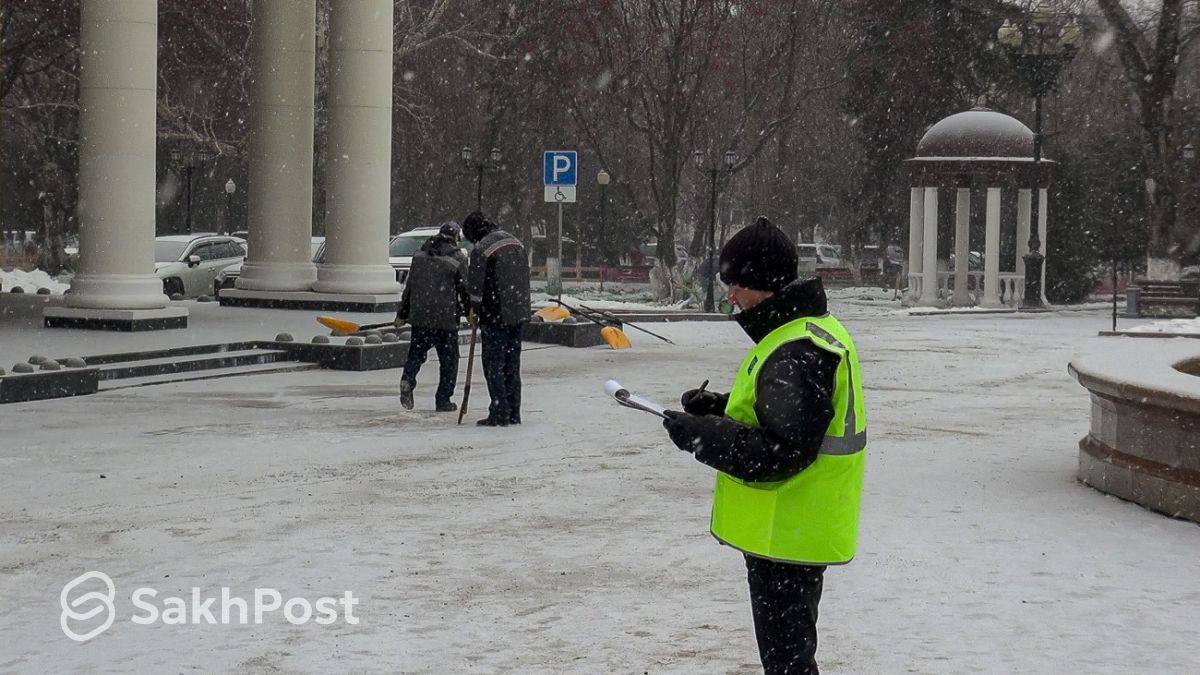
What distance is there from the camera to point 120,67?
72.1 ft

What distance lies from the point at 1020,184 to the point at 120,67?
25057mm

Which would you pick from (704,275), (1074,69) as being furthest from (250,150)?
(1074,69)

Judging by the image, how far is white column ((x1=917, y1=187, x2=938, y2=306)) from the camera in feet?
135

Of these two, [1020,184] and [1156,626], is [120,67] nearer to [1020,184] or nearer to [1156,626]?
[1156,626]

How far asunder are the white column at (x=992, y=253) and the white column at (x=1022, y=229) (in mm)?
1051

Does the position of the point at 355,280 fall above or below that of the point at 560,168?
below

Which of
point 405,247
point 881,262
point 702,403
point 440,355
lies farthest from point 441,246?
point 881,262

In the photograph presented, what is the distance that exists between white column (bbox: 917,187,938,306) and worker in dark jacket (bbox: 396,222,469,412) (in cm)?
2700

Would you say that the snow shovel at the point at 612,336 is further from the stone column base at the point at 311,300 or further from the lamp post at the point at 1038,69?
the lamp post at the point at 1038,69

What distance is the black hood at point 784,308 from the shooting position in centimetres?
489

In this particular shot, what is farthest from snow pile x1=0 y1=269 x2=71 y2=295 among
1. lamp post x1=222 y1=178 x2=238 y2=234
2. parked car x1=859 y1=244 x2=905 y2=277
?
parked car x1=859 y1=244 x2=905 y2=277

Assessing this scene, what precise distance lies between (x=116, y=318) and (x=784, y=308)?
1801cm

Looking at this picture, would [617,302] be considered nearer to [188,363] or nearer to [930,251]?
[930,251]

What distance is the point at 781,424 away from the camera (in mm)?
4676
